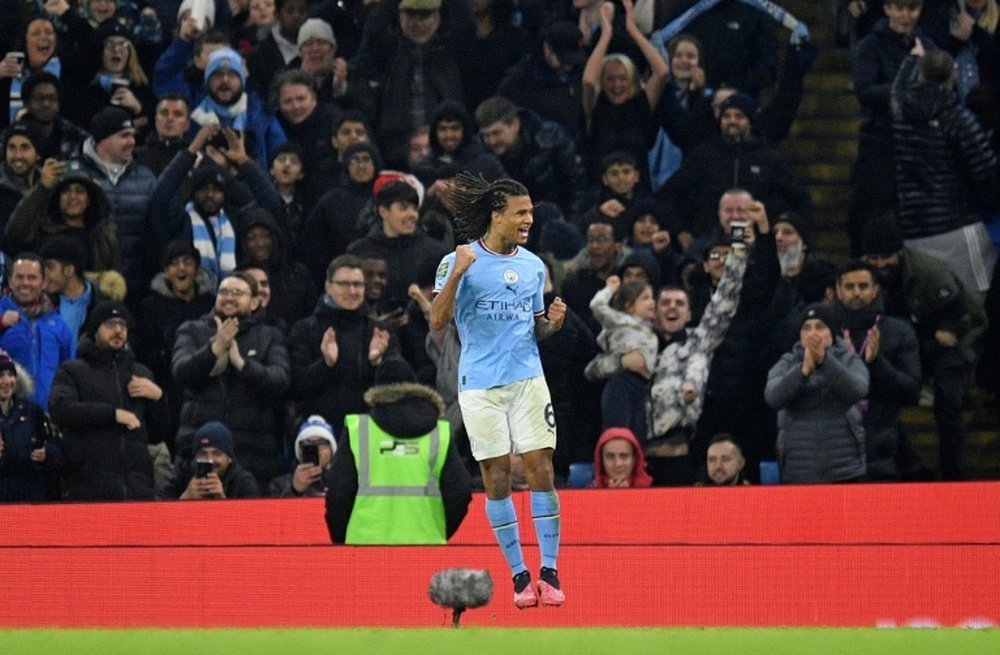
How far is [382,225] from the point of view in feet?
52.4

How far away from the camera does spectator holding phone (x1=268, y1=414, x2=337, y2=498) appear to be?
14.4 m

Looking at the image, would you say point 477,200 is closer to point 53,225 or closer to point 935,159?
point 53,225

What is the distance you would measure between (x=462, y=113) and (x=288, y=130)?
1.80 m

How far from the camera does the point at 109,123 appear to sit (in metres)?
16.5

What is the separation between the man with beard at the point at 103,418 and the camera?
1448cm

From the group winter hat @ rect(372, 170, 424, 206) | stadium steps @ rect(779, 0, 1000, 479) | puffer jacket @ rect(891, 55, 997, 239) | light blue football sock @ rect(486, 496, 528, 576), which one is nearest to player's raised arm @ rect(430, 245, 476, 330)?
light blue football sock @ rect(486, 496, 528, 576)

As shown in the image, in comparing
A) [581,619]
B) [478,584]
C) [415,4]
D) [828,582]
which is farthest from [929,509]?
[415,4]

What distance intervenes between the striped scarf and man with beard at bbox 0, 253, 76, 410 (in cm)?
141

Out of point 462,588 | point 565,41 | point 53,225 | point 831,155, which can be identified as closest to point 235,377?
point 53,225

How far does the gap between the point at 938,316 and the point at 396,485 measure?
6.01 meters

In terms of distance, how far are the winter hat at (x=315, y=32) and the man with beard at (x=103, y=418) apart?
4086 millimetres

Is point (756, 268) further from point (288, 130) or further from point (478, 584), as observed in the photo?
point (478, 584)

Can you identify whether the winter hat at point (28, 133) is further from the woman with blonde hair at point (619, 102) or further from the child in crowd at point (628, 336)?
the child in crowd at point (628, 336)

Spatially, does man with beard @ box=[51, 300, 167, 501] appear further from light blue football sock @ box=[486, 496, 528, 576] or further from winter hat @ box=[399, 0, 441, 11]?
winter hat @ box=[399, 0, 441, 11]
